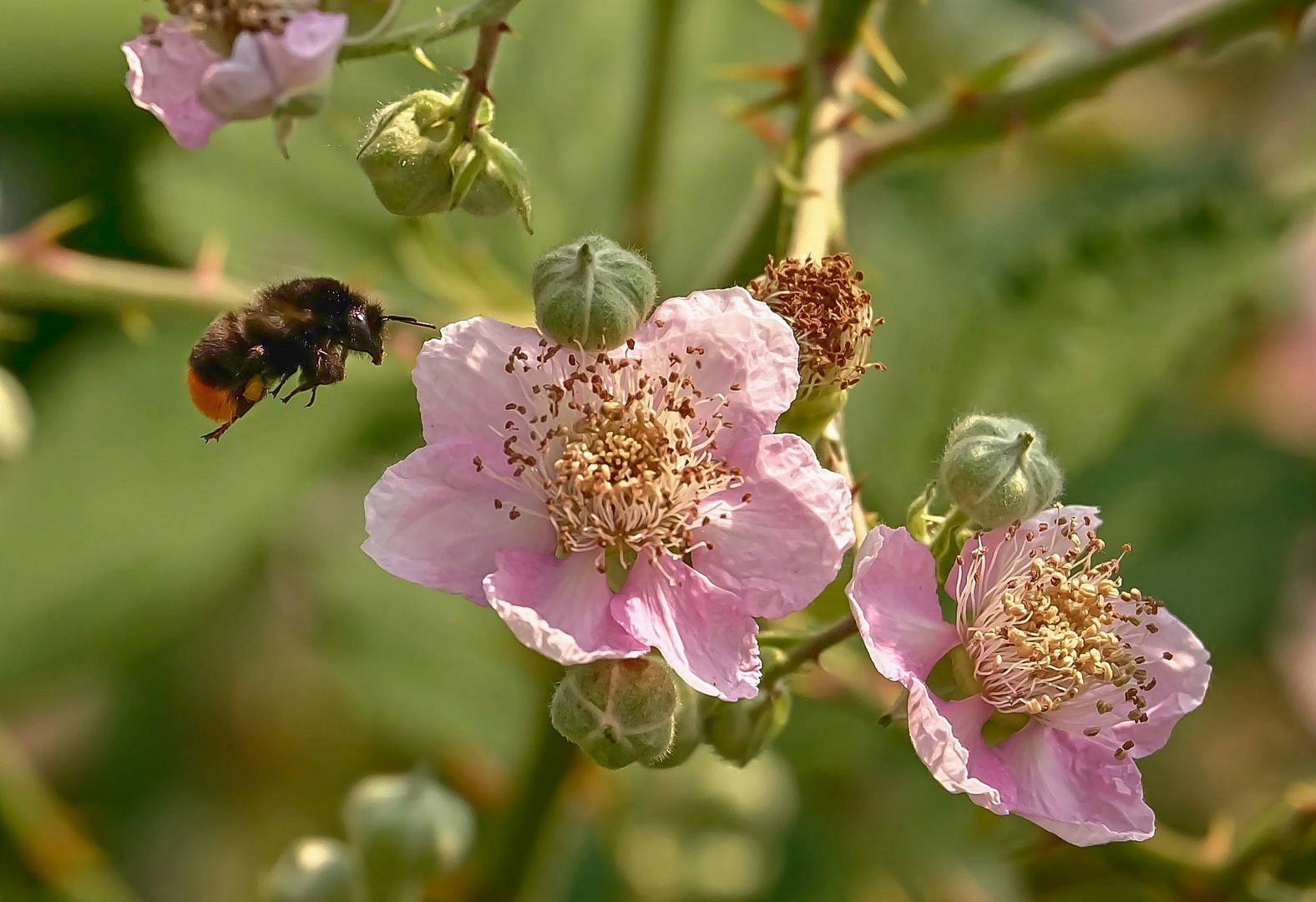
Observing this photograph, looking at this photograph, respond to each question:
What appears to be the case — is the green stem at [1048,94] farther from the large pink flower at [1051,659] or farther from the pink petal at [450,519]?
the pink petal at [450,519]

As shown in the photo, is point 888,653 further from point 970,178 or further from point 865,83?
point 970,178

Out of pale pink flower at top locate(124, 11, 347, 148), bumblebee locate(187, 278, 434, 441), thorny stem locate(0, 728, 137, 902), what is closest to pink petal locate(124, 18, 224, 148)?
pale pink flower at top locate(124, 11, 347, 148)

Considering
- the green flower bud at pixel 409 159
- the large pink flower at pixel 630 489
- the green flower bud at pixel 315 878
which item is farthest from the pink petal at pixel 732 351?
the green flower bud at pixel 315 878

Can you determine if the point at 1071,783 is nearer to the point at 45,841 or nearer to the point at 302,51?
the point at 302,51

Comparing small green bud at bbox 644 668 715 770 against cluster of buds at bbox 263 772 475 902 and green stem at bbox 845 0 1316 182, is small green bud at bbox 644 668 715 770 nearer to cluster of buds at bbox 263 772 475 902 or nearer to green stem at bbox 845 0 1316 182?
cluster of buds at bbox 263 772 475 902

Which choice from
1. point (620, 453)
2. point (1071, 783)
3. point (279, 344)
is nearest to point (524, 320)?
point (279, 344)

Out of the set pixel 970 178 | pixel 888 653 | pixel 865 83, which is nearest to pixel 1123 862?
pixel 888 653

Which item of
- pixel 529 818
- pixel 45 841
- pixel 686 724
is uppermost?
pixel 686 724
